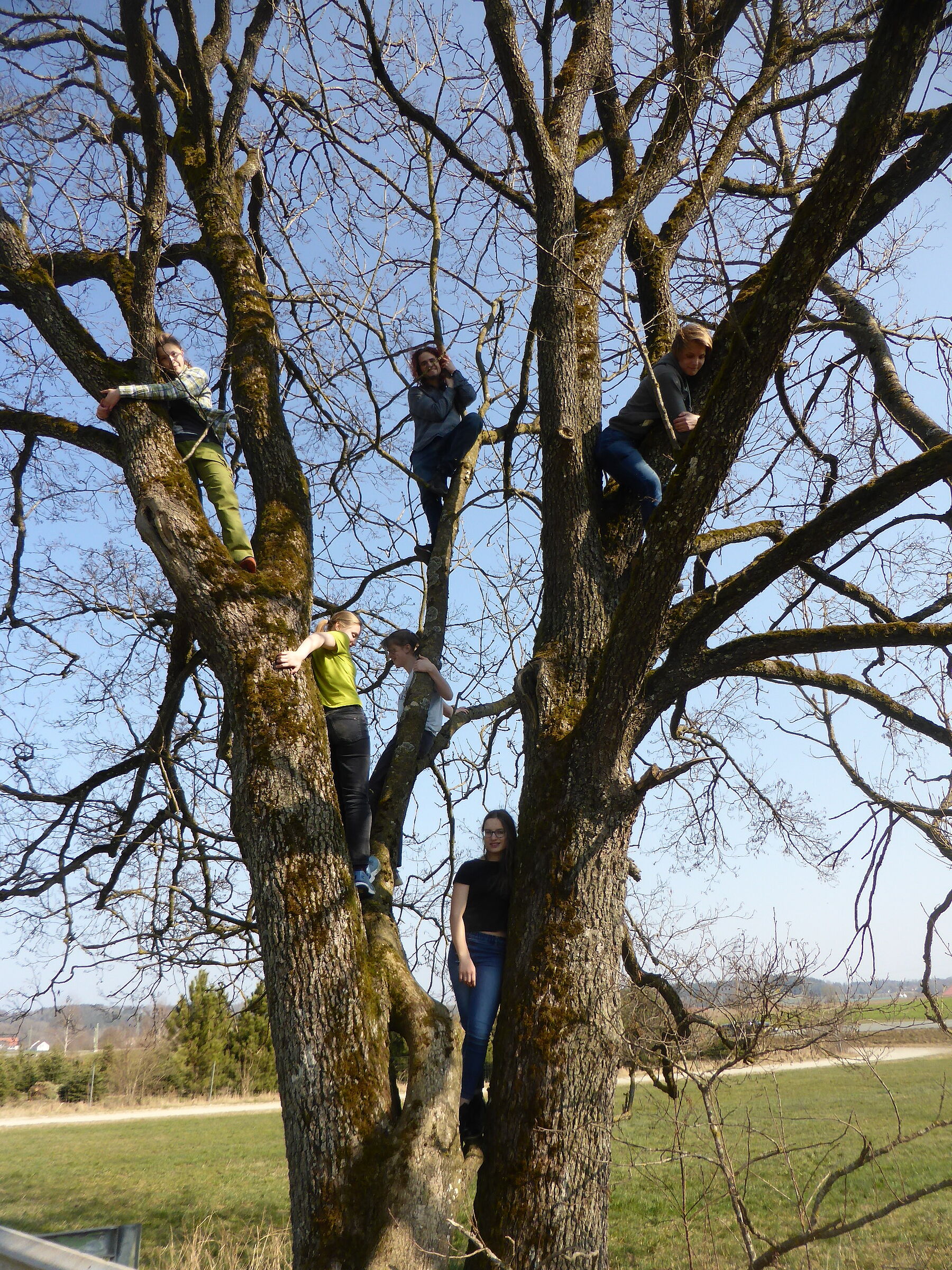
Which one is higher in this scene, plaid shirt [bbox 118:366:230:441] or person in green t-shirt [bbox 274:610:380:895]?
plaid shirt [bbox 118:366:230:441]

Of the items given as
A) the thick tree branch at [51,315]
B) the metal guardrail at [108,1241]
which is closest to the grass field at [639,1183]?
the metal guardrail at [108,1241]

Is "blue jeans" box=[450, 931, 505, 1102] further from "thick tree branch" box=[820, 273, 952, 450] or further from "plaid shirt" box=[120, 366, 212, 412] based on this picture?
"thick tree branch" box=[820, 273, 952, 450]

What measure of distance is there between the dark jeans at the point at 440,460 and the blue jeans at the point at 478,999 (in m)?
2.21

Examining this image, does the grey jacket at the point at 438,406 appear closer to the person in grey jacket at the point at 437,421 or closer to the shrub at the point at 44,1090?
the person in grey jacket at the point at 437,421

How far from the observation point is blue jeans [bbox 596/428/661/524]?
358cm

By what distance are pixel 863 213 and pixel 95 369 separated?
3204 millimetres

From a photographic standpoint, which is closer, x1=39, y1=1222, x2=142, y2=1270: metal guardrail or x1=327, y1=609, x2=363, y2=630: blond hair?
x1=327, y1=609, x2=363, y2=630: blond hair

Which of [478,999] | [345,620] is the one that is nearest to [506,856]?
[478,999]

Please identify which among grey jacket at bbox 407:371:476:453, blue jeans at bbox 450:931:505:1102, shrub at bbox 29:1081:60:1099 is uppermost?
grey jacket at bbox 407:371:476:453

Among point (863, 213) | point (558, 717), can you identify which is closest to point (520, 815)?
point (558, 717)

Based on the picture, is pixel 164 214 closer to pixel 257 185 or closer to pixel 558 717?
pixel 257 185

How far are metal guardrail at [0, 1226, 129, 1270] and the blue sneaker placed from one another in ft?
4.30

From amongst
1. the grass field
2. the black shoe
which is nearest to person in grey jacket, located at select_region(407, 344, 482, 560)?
the black shoe

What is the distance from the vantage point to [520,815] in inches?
130
